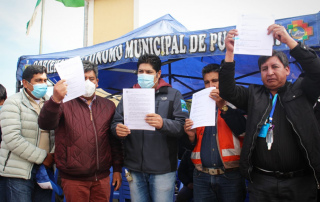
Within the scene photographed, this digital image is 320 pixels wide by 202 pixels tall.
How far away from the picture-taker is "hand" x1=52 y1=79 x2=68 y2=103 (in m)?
2.22

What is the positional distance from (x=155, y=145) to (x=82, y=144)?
27.4 inches

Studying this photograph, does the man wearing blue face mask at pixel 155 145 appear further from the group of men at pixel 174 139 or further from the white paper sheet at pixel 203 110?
the white paper sheet at pixel 203 110

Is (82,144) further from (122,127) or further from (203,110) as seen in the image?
(203,110)

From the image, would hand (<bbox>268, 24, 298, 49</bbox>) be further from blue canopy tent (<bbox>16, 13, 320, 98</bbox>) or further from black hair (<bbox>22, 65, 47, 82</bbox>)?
black hair (<bbox>22, 65, 47, 82</bbox>)

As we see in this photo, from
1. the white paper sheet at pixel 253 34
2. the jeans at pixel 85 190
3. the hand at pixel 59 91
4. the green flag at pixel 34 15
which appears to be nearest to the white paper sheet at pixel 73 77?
the hand at pixel 59 91

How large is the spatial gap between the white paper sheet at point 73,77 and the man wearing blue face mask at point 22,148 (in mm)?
705

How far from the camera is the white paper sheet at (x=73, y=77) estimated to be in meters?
2.31

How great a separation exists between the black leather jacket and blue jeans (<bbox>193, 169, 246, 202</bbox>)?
291 mm

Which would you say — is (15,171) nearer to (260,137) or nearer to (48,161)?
(48,161)

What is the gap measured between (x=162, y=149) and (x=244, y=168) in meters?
0.74

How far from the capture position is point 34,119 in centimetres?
276

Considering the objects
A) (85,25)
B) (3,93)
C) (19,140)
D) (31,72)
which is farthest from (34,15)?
(19,140)

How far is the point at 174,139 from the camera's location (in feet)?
8.14

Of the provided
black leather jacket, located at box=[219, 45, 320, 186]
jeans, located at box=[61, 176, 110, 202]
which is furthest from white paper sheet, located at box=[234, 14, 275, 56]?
jeans, located at box=[61, 176, 110, 202]
